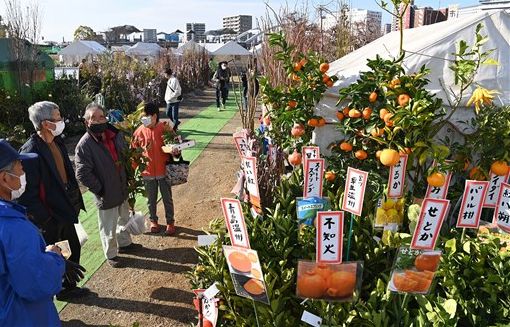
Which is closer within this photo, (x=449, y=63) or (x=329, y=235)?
(x=329, y=235)

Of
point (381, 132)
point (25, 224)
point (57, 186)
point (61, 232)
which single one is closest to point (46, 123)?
point (57, 186)

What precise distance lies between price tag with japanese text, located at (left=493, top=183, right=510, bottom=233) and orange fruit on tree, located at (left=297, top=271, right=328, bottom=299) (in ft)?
3.74

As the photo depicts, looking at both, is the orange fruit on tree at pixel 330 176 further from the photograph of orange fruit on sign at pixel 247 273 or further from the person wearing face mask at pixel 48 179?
the person wearing face mask at pixel 48 179

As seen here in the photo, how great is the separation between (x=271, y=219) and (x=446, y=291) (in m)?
1.16

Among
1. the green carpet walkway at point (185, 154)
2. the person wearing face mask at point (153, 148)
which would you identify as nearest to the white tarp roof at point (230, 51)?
the green carpet walkway at point (185, 154)

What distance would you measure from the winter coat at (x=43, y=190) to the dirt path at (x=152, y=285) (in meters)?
0.78

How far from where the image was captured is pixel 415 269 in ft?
6.96

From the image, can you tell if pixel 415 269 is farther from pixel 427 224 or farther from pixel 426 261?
pixel 427 224

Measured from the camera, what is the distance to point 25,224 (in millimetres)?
1991

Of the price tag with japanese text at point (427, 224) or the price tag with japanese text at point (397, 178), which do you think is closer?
the price tag with japanese text at point (427, 224)

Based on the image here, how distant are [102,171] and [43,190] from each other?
2.04 feet

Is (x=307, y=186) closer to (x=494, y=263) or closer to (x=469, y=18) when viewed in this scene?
(x=494, y=263)

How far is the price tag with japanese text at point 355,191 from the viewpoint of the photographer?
2.44 m

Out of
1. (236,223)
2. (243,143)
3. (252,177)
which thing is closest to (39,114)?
(243,143)
